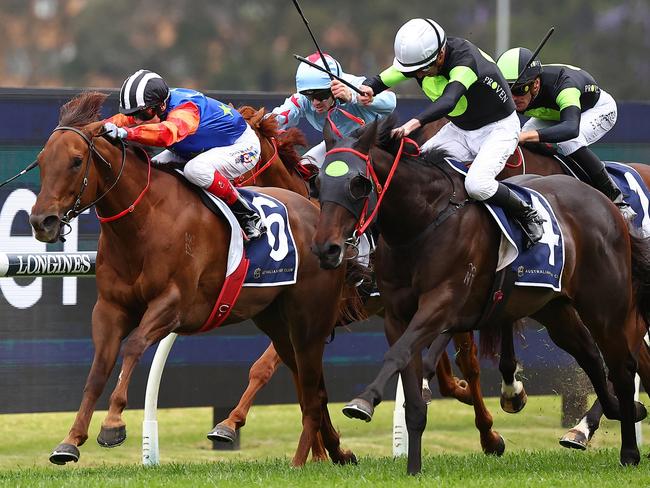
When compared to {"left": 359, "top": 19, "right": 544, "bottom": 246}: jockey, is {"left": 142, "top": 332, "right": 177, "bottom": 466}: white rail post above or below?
below

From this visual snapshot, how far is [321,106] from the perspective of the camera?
27.4 ft

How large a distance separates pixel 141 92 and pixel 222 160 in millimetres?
629

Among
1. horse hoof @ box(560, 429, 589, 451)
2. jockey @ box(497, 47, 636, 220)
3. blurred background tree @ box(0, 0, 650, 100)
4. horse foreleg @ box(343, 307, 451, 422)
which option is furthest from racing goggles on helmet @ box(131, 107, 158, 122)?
blurred background tree @ box(0, 0, 650, 100)

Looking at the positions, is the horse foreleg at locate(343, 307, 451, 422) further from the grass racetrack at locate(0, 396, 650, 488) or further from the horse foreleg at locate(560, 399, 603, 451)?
the horse foreleg at locate(560, 399, 603, 451)

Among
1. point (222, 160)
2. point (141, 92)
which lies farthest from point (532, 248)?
point (141, 92)

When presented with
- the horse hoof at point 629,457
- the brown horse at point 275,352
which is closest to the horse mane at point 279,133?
the brown horse at point 275,352

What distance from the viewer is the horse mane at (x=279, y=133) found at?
27.3 ft

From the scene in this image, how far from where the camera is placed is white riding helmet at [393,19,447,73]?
6789 millimetres

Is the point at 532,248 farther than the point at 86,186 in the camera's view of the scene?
Yes

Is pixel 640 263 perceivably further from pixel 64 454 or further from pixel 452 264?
pixel 64 454

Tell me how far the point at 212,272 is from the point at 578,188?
6.66 feet

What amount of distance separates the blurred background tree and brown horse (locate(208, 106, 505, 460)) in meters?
28.0

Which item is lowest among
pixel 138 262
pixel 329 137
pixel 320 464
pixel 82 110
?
pixel 320 464

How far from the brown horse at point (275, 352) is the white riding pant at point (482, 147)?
1200 millimetres
